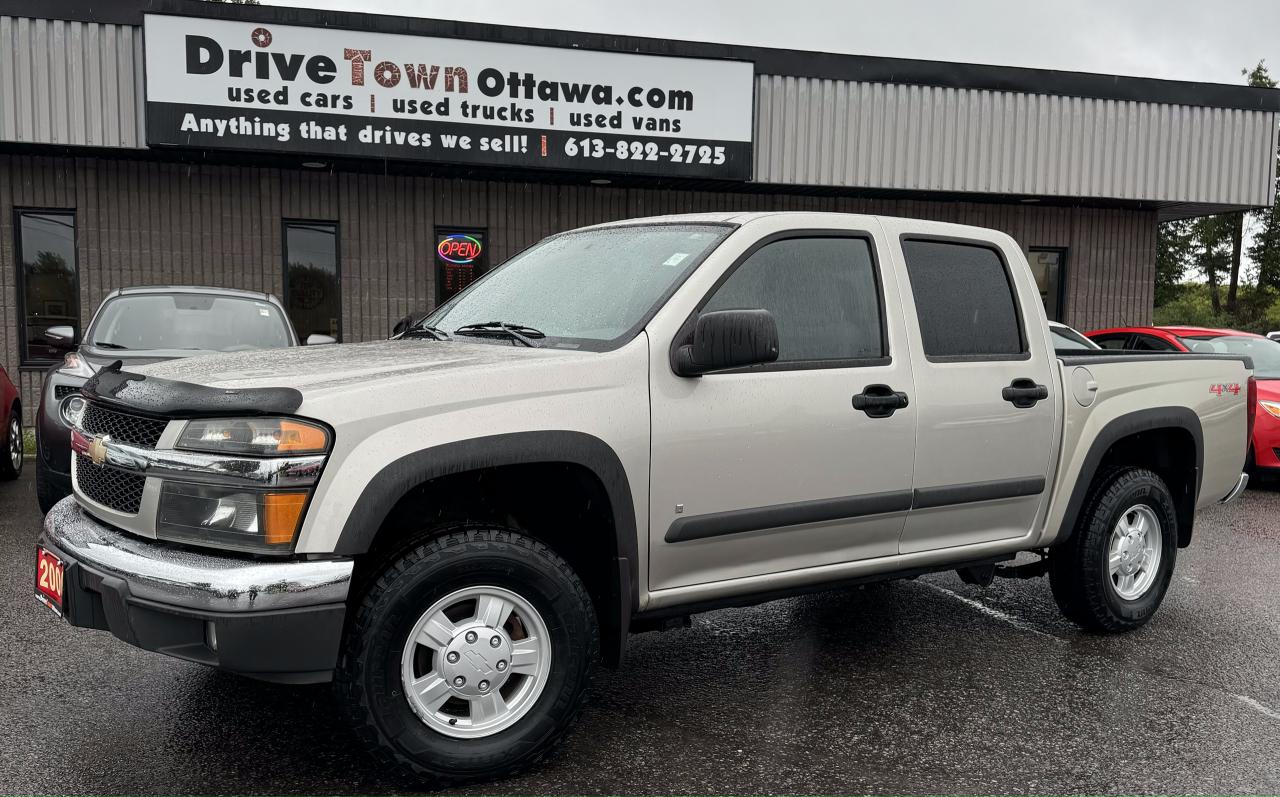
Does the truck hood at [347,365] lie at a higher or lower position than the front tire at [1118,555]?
higher

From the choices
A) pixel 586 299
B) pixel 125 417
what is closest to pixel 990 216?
pixel 586 299

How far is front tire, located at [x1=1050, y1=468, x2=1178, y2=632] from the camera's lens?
476 centimetres

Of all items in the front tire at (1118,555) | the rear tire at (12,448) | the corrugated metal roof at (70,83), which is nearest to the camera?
the front tire at (1118,555)

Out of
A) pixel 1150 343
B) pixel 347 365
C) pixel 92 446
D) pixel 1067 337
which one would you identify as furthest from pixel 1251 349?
pixel 92 446

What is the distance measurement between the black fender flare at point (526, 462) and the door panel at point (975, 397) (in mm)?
1280

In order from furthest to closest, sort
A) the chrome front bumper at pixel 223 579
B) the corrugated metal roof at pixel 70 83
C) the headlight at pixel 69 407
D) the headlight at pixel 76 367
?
the corrugated metal roof at pixel 70 83 → the headlight at pixel 76 367 → the headlight at pixel 69 407 → the chrome front bumper at pixel 223 579

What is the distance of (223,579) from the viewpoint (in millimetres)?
2809

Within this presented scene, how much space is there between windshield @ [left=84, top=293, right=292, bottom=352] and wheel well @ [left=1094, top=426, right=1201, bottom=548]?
215 inches

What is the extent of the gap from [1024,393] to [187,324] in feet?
18.6

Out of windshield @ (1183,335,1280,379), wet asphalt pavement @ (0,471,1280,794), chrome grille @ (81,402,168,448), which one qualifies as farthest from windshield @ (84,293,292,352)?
windshield @ (1183,335,1280,379)

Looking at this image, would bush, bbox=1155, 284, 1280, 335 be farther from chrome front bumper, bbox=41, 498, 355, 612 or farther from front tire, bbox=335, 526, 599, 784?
chrome front bumper, bbox=41, 498, 355, 612

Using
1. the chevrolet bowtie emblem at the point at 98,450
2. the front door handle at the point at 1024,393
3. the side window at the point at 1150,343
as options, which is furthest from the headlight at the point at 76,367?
the side window at the point at 1150,343

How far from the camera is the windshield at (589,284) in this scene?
3.59m

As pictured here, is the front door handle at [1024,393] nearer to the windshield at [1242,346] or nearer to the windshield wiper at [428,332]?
the windshield wiper at [428,332]
